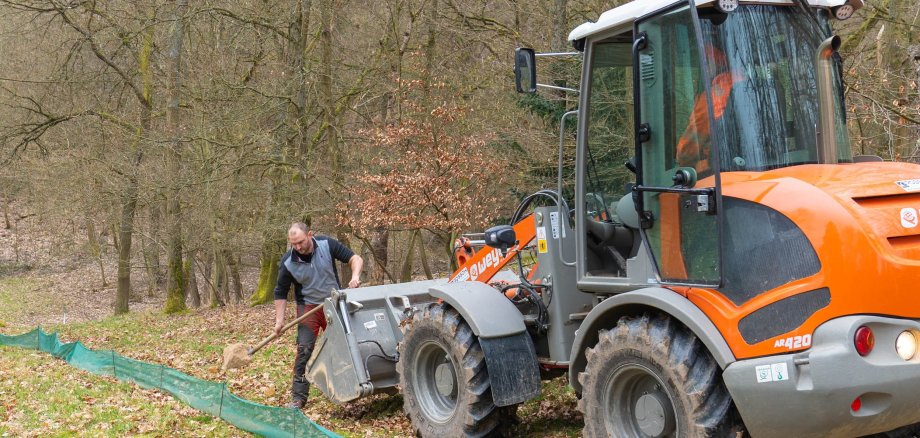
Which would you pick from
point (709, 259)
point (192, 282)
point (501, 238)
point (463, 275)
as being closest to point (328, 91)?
point (192, 282)

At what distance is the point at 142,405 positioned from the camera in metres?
8.67

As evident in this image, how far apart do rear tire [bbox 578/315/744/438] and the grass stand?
1.70m

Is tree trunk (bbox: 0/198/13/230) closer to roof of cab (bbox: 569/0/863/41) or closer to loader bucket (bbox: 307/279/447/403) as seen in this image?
loader bucket (bbox: 307/279/447/403)

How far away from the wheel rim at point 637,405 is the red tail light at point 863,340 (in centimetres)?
113

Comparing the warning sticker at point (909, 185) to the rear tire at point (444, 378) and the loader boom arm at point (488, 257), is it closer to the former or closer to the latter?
the loader boom arm at point (488, 257)

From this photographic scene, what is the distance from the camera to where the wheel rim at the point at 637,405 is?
5.02 metres

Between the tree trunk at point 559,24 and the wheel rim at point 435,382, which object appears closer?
the wheel rim at point 435,382

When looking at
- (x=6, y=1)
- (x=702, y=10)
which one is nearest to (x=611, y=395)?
(x=702, y=10)

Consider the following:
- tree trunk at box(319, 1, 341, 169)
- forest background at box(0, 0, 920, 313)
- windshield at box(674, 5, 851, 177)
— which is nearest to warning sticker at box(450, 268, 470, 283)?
windshield at box(674, 5, 851, 177)

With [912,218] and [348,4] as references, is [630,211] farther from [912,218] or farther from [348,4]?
[348,4]

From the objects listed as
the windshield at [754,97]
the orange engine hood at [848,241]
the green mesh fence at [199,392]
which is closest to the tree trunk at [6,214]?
the green mesh fence at [199,392]

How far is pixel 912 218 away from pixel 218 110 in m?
17.0

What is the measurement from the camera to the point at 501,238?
269 inches

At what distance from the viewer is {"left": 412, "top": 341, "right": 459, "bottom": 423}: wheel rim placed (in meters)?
6.80
